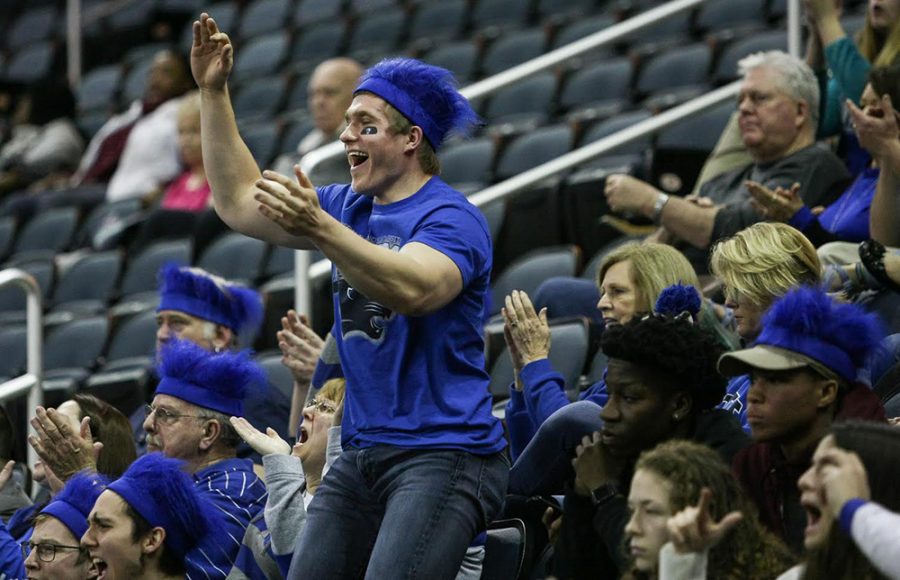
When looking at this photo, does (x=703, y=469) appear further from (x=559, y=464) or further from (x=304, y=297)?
(x=304, y=297)

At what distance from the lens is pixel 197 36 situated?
12.2ft

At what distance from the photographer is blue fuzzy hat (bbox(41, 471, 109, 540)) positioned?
415 cm

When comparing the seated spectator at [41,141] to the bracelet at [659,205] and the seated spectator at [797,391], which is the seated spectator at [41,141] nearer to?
the bracelet at [659,205]

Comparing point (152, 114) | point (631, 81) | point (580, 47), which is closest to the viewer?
point (580, 47)

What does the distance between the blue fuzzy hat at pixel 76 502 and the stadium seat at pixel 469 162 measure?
3688 millimetres

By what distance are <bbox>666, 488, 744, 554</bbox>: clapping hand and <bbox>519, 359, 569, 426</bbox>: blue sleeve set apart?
1242 millimetres

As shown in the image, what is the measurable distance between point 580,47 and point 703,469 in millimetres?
3886

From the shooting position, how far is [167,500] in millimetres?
4039

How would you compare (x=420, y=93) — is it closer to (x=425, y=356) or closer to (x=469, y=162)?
(x=425, y=356)

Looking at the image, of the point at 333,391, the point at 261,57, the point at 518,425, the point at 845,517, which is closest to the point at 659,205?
the point at 518,425

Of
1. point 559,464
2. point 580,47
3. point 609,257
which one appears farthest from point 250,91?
point 559,464

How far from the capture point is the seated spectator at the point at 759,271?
4066mm

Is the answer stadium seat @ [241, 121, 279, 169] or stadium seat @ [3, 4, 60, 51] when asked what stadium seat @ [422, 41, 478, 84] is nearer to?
stadium seat @ [241, 121, 279, 169]

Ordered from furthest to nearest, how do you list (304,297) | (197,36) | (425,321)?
(304,297) < (197,36) < (425,321)
